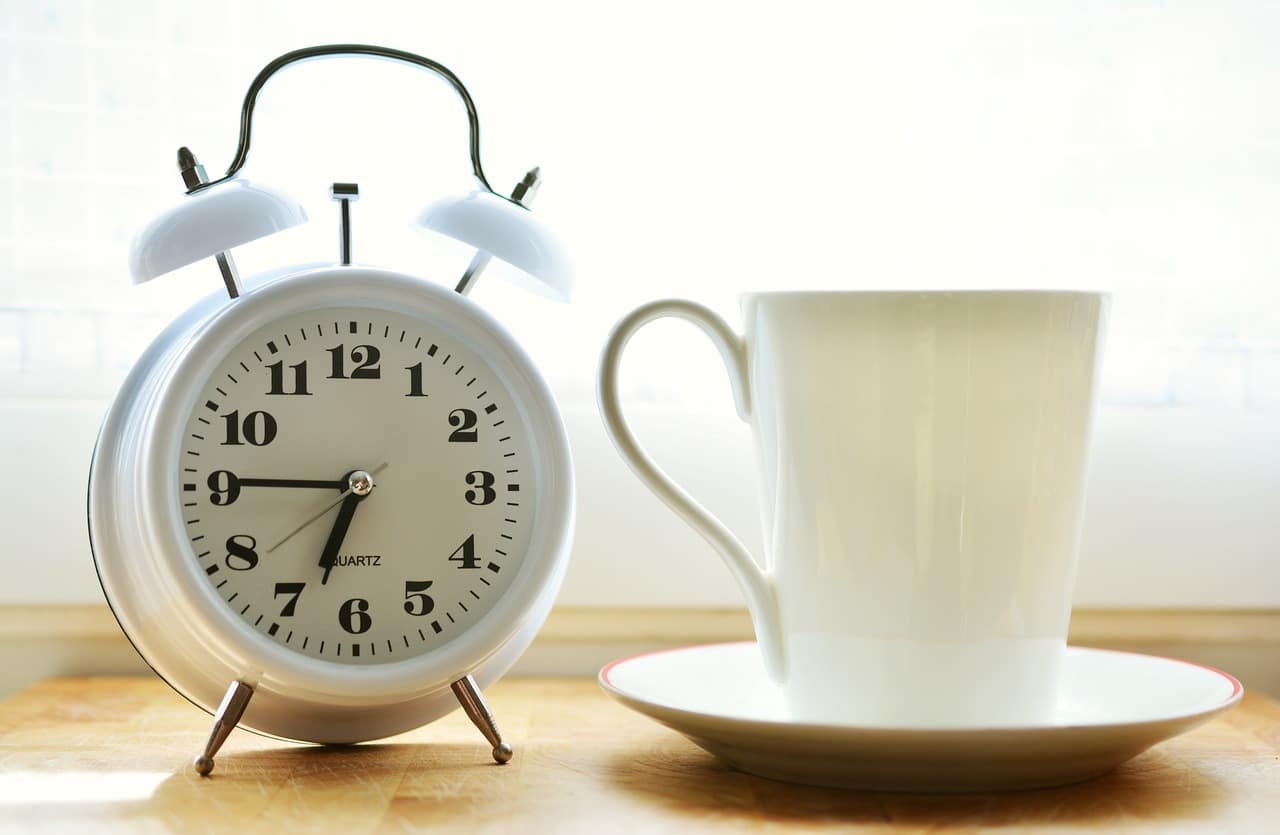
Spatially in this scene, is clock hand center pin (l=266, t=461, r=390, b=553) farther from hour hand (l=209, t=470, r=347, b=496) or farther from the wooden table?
the wooden table

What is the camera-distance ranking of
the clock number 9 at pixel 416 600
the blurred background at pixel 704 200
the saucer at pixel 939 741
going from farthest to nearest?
the blurred background at pixel 704 200, the clock number 9 at pixel 416 600, the saucer at pixel 939 741

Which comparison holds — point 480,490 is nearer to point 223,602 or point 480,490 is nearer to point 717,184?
point 223,602

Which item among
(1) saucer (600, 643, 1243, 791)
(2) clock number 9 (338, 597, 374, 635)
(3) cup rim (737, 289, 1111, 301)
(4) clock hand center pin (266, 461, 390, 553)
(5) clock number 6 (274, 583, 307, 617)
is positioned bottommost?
(1) saucer (600, 643, 1243, 791)

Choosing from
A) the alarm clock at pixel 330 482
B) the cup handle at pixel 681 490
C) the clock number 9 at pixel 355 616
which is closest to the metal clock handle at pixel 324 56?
the alarm clock at pixel 330 482

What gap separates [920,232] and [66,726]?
25.2 inches

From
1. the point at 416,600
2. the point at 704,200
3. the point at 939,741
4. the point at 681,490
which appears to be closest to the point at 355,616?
the point at 416,600

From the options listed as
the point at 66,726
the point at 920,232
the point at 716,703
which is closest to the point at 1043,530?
the point at 716,703

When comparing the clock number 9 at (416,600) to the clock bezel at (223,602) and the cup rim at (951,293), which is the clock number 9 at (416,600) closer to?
the clock bezel at (223,602)

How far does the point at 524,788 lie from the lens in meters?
0.56

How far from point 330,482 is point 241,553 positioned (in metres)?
0.05

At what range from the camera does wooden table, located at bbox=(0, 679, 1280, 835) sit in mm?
506

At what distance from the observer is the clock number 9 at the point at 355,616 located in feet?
1.95

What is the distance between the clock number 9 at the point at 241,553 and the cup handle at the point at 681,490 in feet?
0.60

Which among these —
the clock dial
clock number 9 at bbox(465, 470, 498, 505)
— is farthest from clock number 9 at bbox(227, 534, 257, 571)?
clock number 9 at bbox(465, 470, 498, 505)
